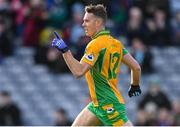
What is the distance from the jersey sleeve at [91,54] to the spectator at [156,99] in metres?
5.84

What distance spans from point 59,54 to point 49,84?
58 cm

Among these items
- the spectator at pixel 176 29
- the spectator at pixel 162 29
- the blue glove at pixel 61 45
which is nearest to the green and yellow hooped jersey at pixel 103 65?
the blue glove at pixel 61 45

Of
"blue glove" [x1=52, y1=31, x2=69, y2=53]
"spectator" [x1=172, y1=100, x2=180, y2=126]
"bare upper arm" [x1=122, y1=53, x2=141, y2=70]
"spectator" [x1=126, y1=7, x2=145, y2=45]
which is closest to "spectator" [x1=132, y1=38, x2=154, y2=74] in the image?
"spectator" [x1=126, y1=7, x2=145, y2=45]

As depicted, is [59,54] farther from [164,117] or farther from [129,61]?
[129,61]

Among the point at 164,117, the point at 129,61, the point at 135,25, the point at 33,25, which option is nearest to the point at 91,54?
the point at 129,61

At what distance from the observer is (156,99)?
14.3 meters

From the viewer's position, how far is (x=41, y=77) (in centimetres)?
1567

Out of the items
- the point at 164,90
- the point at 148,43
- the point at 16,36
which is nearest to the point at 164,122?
the point at 164,90

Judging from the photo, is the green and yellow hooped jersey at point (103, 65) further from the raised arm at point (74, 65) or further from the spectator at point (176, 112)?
the spectator at point (176, 112)

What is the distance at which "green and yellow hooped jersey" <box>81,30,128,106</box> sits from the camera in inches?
336

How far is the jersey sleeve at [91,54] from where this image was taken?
27.8 feet

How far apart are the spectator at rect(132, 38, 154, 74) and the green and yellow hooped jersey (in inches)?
251

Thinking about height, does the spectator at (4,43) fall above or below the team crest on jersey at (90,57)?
below

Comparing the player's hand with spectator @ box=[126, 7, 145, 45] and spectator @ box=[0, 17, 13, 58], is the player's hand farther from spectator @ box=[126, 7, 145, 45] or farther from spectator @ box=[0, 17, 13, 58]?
spectator @ box=[0, 17, 13, 58]
